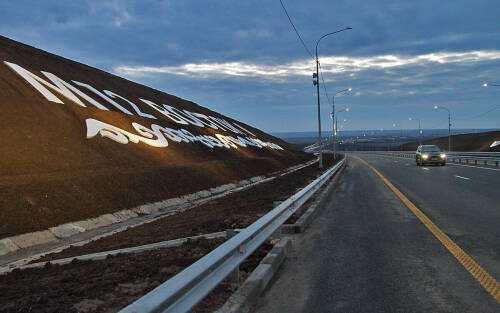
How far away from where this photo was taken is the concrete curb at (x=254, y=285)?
4105 millimetres

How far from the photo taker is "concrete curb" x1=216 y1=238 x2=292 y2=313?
411 centimetres

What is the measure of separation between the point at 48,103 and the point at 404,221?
19.1 metres

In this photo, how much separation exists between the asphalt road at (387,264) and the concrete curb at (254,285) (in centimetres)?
12

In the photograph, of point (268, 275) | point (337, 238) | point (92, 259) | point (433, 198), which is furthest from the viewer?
point (433, 198)

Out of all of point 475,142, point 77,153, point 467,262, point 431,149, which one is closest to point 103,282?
point 467,262

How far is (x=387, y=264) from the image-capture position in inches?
235

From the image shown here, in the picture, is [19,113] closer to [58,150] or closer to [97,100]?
[58,150]

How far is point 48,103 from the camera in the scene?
21.3 metres

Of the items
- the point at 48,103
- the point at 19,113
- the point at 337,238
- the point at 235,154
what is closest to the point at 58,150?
the point at 19,113

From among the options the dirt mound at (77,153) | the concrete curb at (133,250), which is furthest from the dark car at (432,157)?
the concrete curb at (133,250)

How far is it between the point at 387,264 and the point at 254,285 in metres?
2.39

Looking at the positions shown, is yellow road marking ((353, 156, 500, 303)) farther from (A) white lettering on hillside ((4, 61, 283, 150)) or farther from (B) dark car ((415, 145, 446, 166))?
(B) dark car ((415, 145, 446, 166))

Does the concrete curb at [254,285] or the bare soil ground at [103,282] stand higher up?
the concrete curb at [254,285]

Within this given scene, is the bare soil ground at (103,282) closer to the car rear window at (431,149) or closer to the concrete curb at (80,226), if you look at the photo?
the concrete curb at (80,226)
